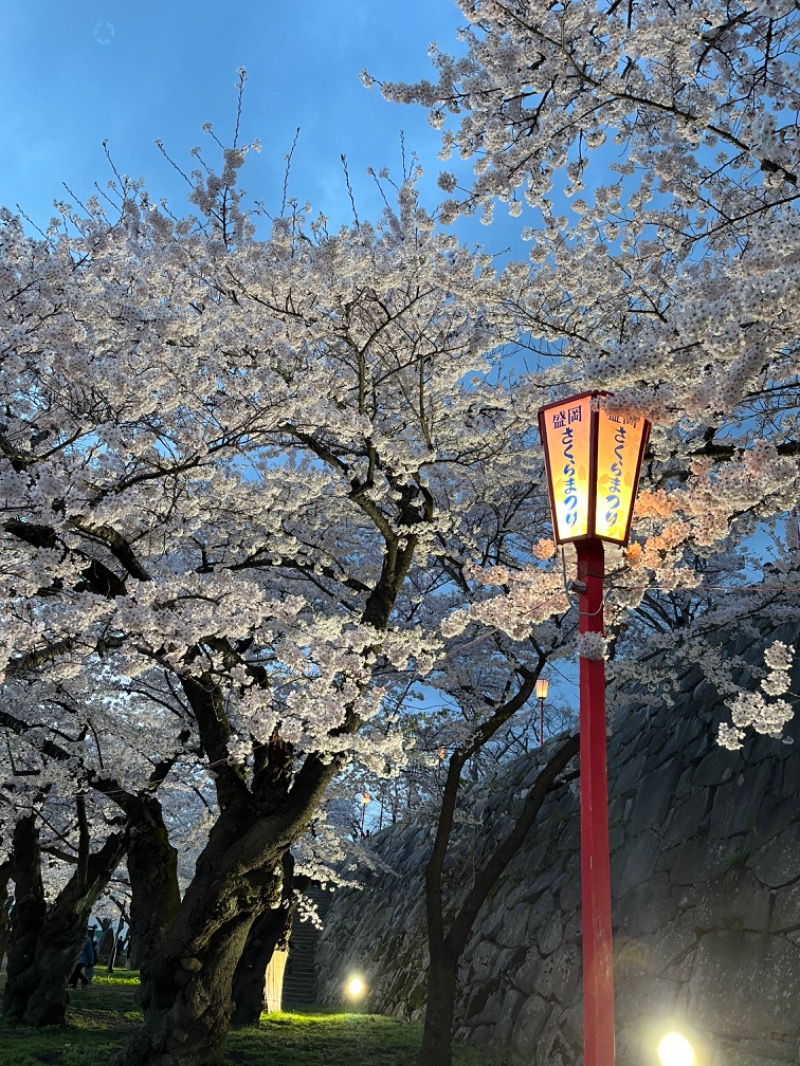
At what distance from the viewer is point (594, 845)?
3436mm

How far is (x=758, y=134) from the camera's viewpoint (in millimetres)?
3029

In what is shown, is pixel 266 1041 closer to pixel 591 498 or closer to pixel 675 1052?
pixel 675 1052

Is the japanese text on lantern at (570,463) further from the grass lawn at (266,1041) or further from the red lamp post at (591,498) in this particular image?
the grass lawn at (266,1041)

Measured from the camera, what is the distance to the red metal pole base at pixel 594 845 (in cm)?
323

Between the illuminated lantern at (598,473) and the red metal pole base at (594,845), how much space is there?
0.12m

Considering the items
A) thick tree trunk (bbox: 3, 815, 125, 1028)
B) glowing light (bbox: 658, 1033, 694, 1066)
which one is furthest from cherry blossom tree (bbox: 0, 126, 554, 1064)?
thick tree trunk (bbox: 3, 815, 125, 1028)

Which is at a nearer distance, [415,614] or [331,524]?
[331,524]

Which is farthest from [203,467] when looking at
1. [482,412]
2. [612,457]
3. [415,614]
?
[415,614]

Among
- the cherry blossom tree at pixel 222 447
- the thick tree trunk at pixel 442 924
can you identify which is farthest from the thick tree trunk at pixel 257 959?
the cherry blossom tree at pixel 222 447

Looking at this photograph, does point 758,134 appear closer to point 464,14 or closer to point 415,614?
point 464,14

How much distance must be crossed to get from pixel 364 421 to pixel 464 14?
2.78 metres

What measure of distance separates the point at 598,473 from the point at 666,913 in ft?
20.7

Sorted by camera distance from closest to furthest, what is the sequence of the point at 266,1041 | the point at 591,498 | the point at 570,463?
1. the point at 591,498
2. the point at 570,463
3. the point at 266,1041

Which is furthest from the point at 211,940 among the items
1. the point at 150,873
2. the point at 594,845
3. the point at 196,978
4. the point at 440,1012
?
the point at 594,845
